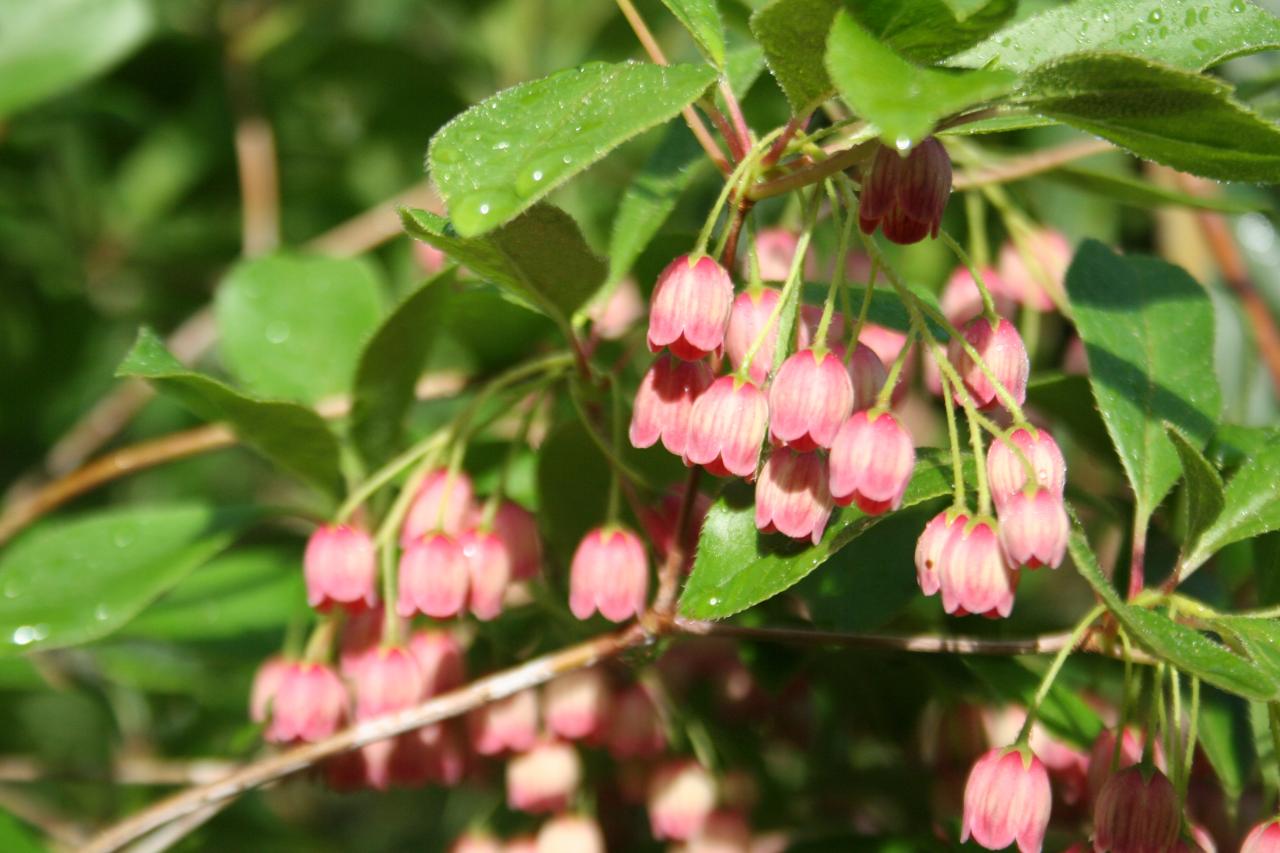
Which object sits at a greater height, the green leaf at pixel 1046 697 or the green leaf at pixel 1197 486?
the green leaf at pixel 1197 486

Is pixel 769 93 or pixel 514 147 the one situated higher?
pixel 514 147

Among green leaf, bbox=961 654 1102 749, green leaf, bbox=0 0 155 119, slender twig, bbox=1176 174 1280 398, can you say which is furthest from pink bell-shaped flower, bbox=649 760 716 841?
green leaf, bbox=0 0 155 119

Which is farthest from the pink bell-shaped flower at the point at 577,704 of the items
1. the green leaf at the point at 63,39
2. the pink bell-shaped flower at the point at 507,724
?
the green leaf at the point at 63,39

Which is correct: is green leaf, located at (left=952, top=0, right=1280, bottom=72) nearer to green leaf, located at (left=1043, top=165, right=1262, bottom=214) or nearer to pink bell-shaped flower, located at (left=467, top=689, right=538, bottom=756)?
green leaf, located at (left=1043, top=165, right=1262, bottom=214)

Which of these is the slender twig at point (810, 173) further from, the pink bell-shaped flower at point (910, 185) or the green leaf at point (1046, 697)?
the green leaf at point (1046, 697)

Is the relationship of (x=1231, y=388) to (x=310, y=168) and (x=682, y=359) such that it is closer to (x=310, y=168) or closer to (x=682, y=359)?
(x=682, y=359)

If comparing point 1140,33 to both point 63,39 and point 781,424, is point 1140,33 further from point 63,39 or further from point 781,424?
point 63,39

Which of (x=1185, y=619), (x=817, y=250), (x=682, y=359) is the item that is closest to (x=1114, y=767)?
(x=1185, y=619)
